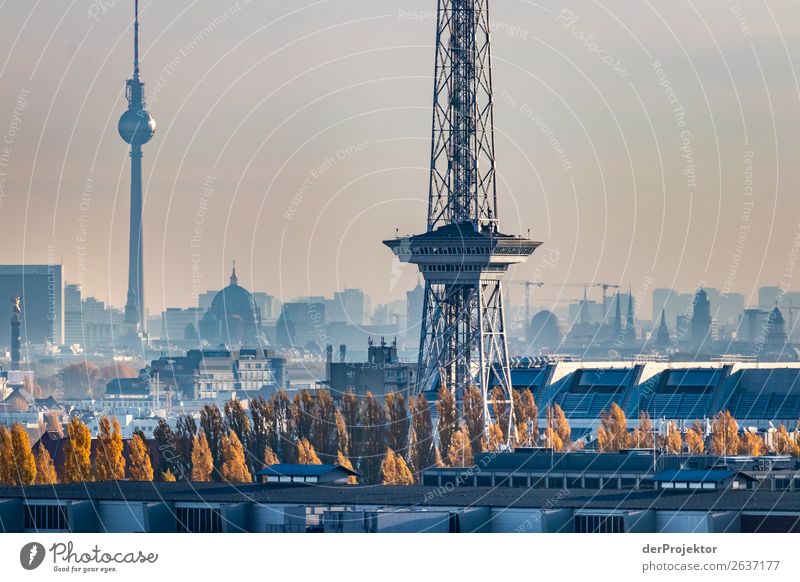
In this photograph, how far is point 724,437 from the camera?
13488cm

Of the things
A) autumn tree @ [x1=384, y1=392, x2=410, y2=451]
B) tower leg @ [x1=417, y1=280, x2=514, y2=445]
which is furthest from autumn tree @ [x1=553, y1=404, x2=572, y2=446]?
autumn tree @ [x1=384, y1=392, x2=410, y2=451]

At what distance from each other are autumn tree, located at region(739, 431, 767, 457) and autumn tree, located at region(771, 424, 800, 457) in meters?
0.75

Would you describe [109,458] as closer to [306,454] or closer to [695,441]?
[306,454]

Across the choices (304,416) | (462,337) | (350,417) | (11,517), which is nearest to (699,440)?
(350,417)

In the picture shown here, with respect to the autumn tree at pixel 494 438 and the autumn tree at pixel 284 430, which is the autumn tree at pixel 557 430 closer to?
the autumn tree at pixel 494 438

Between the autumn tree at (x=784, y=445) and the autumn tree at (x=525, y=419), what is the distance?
40.9 ft

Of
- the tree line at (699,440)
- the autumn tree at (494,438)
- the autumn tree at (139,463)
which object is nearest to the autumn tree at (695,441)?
the tree line at (699,440)

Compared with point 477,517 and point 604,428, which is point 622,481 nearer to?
point 477,517

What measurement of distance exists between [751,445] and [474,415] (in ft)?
57.6

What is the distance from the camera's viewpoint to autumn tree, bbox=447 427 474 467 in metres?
129

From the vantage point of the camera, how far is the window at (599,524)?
83.4 m

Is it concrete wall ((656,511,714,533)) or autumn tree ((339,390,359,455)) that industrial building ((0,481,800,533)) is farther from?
autumn tree ((339,390,359,455))

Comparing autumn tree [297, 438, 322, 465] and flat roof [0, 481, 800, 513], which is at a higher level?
autumn tree [297, 438, 322, 465]
